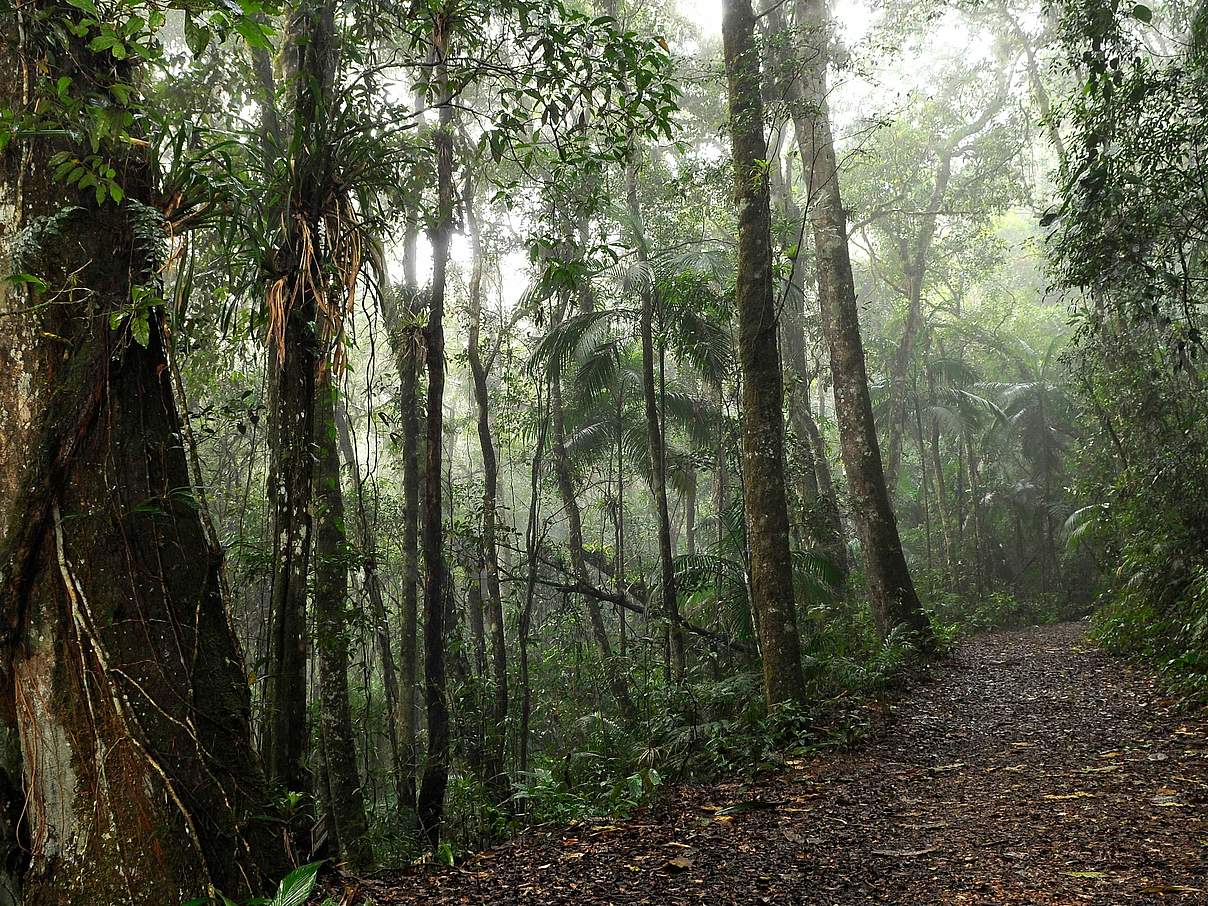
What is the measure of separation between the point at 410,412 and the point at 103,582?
238 inches

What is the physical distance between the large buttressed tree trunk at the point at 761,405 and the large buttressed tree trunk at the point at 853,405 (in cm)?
287

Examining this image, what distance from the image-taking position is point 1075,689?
827 centimetres

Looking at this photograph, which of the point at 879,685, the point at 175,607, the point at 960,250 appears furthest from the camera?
the point at 960,250

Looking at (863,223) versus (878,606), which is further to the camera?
(863,223)

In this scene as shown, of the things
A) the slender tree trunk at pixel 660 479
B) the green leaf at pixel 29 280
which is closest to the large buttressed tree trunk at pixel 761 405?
the slender tree trunk at pixel 660 479

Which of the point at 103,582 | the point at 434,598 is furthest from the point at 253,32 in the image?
the point at 434,598

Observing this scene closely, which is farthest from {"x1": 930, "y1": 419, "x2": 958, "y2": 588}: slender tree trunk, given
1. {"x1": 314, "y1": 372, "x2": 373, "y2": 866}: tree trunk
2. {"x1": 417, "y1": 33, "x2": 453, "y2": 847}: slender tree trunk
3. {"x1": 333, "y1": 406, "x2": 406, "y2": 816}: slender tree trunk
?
{"x1": 314, "y1": 372, "x2": 373, "y2": 866}: tree trunk

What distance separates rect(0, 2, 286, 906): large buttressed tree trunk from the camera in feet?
10.9

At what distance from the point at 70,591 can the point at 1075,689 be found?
864 centimetres

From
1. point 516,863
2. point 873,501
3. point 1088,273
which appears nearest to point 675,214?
point 873,501

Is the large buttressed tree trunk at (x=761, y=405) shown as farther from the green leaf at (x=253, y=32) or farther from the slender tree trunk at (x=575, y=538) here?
the green leaf at (x=253, y=32)

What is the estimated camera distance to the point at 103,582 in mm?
3535

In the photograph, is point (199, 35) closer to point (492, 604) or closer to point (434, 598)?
point (434, 598)

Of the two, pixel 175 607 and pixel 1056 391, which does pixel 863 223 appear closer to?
pixel 1056 391
